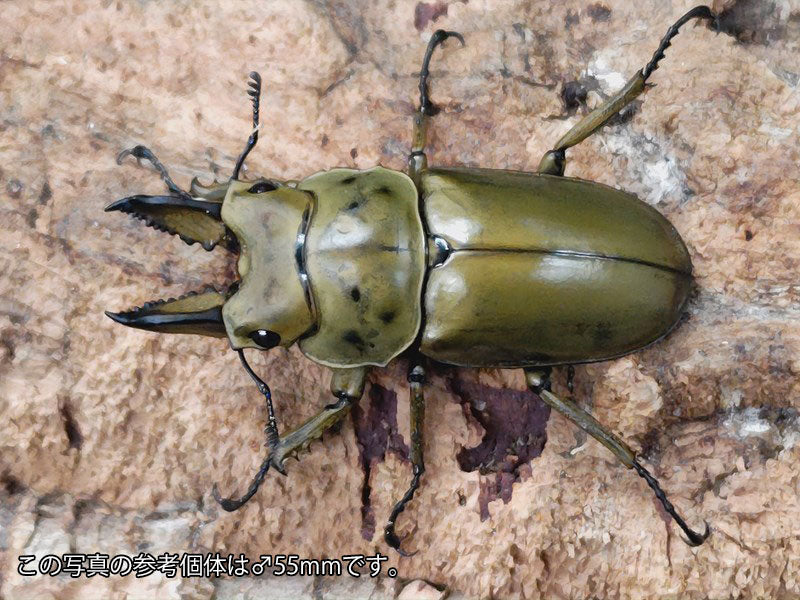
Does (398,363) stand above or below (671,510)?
above

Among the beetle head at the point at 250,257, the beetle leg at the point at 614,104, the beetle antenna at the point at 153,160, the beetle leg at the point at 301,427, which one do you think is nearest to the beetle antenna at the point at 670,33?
the beetle leg at the point at 614,104

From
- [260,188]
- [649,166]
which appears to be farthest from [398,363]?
[649,166]

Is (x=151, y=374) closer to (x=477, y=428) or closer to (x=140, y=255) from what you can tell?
(x=140, y=255)

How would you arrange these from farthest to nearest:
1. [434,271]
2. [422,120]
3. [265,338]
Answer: [422,120] → [434,271] → [265,338]

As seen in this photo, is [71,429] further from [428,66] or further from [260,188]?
[428,66]

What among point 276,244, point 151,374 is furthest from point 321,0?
point 151,374

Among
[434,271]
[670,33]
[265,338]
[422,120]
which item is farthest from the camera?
[422,120]

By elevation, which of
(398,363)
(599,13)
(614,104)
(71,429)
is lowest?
(71,429)

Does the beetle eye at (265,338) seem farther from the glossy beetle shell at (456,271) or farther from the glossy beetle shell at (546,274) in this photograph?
the glossy beetle shell at (546,274)

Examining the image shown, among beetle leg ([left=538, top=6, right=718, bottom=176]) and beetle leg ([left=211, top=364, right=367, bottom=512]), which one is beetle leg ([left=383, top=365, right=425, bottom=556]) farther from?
beetle leg ([left=538, top=6, right=718, bottom=176])
